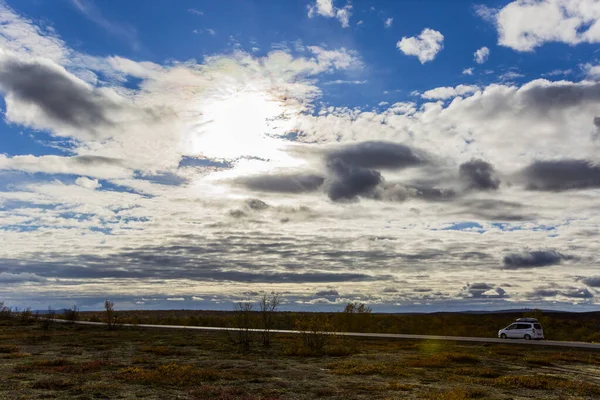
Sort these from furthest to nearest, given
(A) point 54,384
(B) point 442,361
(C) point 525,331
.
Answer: (C) point 525,331, (B) point 442,361, (A) point 54,384

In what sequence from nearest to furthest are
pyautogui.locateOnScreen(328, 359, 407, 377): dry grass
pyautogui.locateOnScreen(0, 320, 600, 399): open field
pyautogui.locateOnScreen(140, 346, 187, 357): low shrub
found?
pyautogui.locateOnScreen(0, 320, 600, 399): open field → pyautogui.locateOnScreen(328, 359, 407, 377): dry grass → pyautogui.locateOnScreen(140, 346, 187, 357): low shrub

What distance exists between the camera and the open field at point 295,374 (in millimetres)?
20516

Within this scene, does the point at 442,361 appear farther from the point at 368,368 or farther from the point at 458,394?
the point at 458,394

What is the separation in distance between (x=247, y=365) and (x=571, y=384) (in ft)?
→ 58.8

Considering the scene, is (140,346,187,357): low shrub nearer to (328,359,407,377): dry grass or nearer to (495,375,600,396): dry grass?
(328,359,407,377): dry grass

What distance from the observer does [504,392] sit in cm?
2150

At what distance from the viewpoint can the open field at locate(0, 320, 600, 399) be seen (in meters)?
20.5

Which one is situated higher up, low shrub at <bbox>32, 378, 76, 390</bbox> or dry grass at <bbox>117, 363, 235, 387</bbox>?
low shrub at <bbox>32, 378, 76, 390</bbox>

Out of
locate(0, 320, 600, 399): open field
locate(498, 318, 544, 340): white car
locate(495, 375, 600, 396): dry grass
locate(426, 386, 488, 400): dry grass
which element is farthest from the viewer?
locate(498, 318, 544, 340): white car

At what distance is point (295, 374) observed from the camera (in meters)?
26.9

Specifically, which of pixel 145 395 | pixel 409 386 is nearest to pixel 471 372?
pixel 409 386

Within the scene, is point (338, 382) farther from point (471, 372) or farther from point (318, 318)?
point (318, 318)

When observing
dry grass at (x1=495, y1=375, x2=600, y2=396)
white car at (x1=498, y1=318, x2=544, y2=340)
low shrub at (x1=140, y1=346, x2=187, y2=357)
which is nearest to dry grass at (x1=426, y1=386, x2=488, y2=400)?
dry grass at (x1=495, y1=375, x2=600, y2=396)

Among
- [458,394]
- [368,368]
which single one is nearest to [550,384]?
[458,394]
